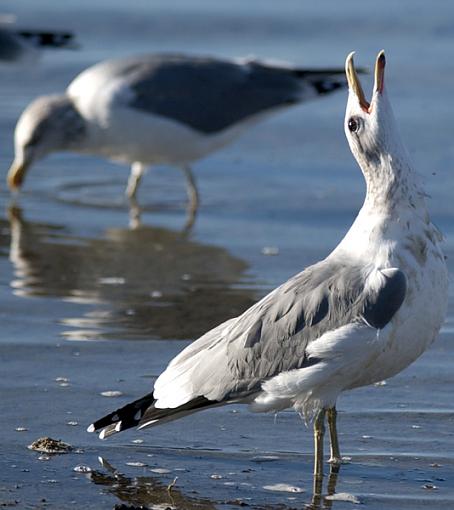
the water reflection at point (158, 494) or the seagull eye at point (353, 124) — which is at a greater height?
the seagull eye at point (353, 124)

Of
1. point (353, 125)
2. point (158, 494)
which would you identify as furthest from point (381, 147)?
point (158, 494)

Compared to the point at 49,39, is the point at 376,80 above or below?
above

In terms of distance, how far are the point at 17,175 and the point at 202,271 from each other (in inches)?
114

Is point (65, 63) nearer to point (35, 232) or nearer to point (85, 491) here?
point (35, 232)

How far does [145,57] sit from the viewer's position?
12.0 meters

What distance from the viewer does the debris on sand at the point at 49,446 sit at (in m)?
5.76

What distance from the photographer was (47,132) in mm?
11984

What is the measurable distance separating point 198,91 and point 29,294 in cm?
394

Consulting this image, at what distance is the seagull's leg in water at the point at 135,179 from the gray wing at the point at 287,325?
5.48 meters

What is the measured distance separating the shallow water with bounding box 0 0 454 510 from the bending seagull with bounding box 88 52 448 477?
0.26 m

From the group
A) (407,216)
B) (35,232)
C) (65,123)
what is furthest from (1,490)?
(65,123)

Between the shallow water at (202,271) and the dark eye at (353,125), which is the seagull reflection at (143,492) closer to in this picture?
the shallow water at (202,271)

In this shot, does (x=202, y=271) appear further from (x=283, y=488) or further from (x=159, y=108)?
(x=283, y=488)

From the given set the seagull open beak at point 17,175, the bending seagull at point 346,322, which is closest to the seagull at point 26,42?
the seagull open beak at point 17,175
